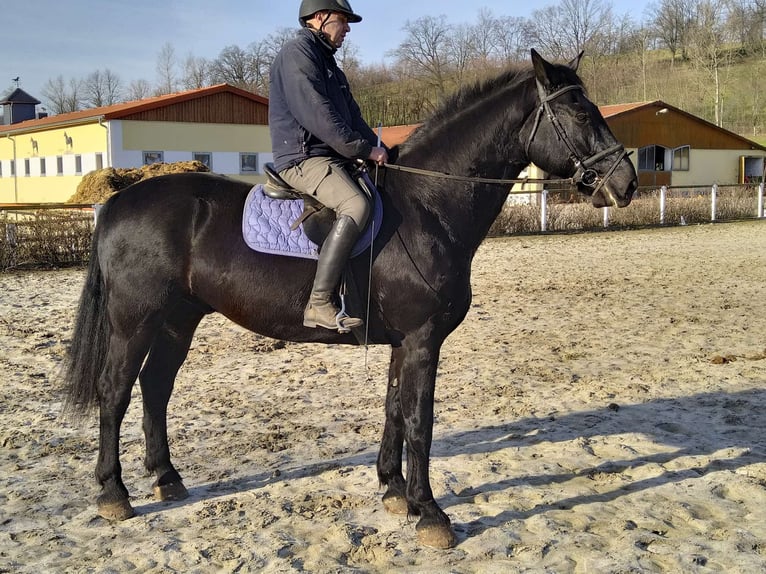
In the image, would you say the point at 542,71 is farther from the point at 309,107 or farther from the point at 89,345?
the point at 89,345

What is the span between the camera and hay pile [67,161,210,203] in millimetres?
22375

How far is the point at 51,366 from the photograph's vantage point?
24.2 feet

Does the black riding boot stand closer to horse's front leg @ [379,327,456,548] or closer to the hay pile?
horse's front leg @ [379,327,456,548]

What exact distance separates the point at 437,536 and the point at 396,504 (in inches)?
19.2

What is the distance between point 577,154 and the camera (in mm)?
4031

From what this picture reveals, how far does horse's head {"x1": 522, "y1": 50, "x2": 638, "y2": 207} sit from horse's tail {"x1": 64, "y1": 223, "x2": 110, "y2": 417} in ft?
9.21

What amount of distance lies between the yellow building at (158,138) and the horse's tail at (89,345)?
2544cm

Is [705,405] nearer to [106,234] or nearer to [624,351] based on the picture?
[624,351]

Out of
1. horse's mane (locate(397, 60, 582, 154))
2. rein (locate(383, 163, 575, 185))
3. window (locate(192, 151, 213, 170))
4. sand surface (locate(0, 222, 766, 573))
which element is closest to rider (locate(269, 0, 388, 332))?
rein (locate(383, 163, 575, 185))

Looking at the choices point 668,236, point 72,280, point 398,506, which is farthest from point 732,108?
point 398,506

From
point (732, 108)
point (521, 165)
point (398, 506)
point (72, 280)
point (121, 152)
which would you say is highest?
point (732, 108)

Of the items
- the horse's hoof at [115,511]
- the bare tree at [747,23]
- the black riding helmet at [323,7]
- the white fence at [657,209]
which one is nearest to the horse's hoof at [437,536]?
the horse's hoof at [115,511]

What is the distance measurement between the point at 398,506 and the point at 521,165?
7.17 feet

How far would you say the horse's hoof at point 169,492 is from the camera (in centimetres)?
445
